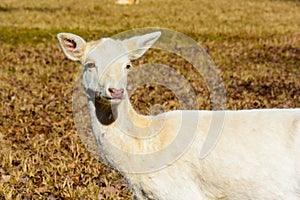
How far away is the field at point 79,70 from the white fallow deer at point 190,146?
1.88 metres

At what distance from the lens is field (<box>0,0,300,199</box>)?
7.21 m

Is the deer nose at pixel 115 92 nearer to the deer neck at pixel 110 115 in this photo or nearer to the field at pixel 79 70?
the deer neck at pixel 110 115

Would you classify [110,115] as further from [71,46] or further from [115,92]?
[71,46]

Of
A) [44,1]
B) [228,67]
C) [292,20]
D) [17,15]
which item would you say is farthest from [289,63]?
[44,1]

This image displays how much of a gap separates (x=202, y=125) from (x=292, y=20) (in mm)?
22153

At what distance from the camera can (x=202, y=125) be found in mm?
4902

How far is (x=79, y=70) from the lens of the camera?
559 inches

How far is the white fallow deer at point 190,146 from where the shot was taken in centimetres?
453

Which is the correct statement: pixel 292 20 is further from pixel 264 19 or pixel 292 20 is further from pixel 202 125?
pixel 202 125

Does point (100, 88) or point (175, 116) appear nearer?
point (100, 88)

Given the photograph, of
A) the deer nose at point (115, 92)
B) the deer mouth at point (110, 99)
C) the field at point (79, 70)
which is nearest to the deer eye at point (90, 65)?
the deer mouth at point (110, 99)

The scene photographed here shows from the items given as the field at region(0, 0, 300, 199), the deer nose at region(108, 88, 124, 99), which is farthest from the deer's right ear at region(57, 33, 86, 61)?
the field at region(0, 0, 300, 199)

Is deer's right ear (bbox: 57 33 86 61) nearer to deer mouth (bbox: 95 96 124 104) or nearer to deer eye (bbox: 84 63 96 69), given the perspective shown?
deer eye (bbox: 84 63 96 69)

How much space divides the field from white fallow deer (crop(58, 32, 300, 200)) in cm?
188
